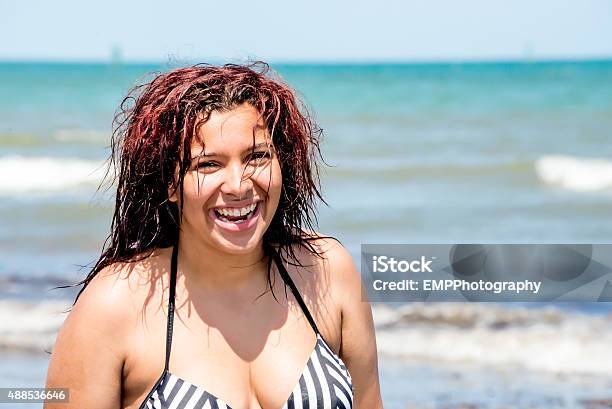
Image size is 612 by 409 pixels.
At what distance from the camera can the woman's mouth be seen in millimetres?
2502

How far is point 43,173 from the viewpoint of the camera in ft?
52.0

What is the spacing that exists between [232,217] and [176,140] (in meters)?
0.26

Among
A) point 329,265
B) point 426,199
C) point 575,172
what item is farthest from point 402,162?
point 329,265

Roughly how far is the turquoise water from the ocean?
0.16 feet

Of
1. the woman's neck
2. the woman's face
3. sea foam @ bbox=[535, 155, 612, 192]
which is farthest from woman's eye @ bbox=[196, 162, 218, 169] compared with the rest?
sea foam @ bbox=[535, 155, 612, 192]

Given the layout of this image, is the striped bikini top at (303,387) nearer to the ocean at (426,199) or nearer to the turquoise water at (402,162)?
the turquoise water at (402,162)

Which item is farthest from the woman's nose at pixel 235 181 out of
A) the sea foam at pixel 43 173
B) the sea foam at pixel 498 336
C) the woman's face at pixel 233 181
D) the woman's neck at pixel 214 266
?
the sea foam at pixel 43 173

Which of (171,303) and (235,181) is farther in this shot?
(171,303)

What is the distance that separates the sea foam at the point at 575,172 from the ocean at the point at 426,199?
1.6 inches

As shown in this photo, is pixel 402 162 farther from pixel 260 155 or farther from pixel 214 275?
pixel 260 155

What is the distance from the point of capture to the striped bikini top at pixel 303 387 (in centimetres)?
251

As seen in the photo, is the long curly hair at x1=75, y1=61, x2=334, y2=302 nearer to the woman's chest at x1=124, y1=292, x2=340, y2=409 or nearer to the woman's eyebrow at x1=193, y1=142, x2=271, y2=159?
the woman's eyebrow at x1=193, y1=142, x2=271, y2=159

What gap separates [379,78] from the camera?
3641cm

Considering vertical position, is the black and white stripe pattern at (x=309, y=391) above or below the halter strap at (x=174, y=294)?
below
